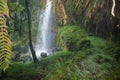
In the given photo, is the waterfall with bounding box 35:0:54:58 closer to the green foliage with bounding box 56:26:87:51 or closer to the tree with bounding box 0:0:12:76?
the green foliage with bounding box 56:26:87:51

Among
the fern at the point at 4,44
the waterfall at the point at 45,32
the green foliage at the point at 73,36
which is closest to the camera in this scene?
the fern at the point at 4,44

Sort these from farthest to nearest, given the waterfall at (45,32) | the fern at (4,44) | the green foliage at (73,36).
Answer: the waterfall at (45,32), the green foliage at (73,36), the fern at (4,44)

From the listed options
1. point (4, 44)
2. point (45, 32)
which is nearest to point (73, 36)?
point (4, 44)

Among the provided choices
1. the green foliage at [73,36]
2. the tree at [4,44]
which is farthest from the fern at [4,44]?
the green foliage at [73,36]

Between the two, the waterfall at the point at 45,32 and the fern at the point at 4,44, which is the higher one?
the waterfall at the point at 45,32

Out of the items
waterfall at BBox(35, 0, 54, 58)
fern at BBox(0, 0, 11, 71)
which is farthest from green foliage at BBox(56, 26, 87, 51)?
waterfall at BBox(35, 0, 54, 58)

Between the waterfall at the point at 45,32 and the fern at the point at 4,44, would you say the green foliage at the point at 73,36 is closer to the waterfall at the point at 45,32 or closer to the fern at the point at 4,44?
the fern at the point at 4,44

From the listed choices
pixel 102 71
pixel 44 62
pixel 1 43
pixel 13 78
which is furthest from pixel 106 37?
pixel 1 43

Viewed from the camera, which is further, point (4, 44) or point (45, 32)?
point (45, 32)

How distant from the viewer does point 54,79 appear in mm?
4684

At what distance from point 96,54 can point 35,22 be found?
59.2 feet

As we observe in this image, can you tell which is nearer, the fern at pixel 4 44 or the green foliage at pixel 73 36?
the fern at pixel 4 44

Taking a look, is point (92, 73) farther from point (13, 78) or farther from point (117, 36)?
point (13, 78)

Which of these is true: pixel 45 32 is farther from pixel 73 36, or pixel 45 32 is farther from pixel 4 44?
pixel 4 44
